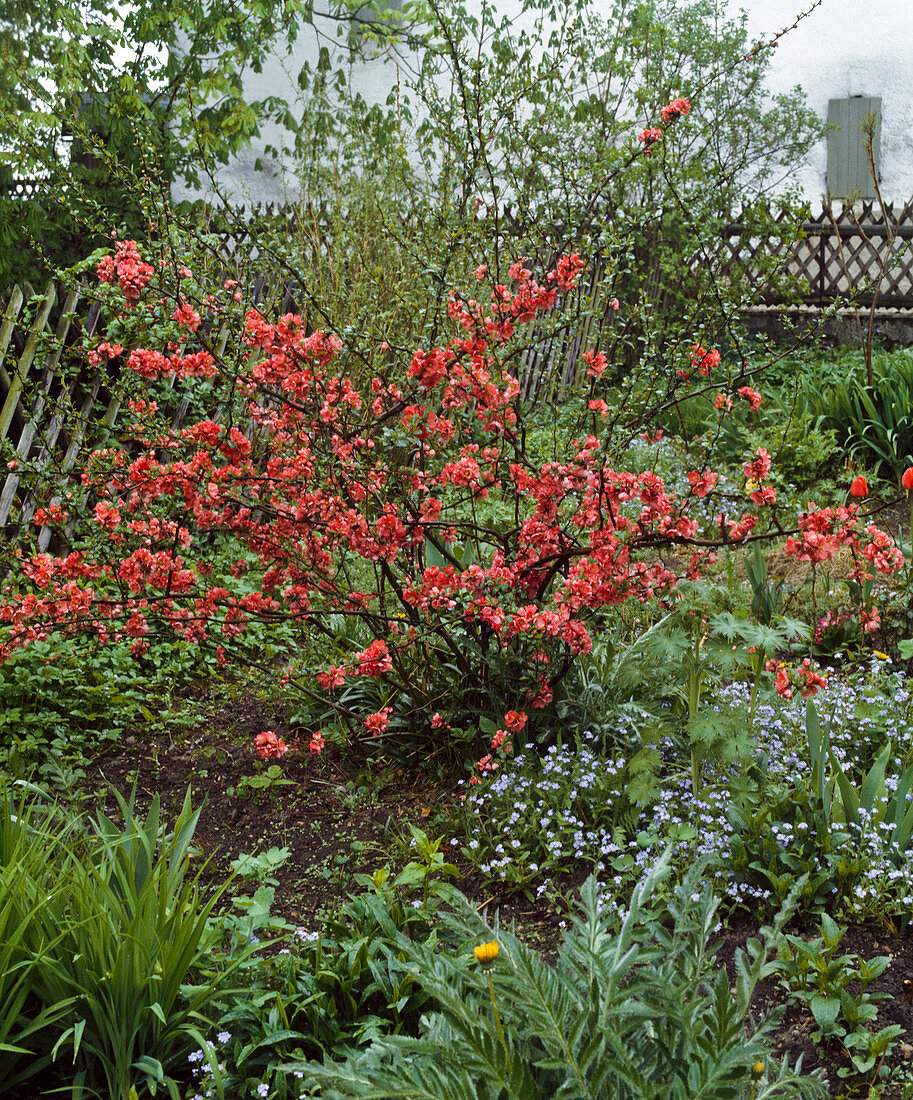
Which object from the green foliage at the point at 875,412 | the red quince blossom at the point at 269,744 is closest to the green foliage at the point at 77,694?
the red quince blossom at the point at 269,744

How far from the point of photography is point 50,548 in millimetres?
4430

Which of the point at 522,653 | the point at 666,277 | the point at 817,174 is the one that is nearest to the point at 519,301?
the point at 522,653

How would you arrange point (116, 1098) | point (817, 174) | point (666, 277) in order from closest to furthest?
point (116, 1098), point (666, 277), point (817, 174)

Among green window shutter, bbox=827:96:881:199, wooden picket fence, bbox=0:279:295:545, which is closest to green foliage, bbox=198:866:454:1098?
wooden picket fence, bbox=0:279:295:545

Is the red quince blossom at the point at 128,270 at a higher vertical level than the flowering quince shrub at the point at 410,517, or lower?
higher

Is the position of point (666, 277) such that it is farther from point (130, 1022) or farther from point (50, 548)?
point (130, 1022)

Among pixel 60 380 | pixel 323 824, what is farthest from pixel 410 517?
pixel 60 380

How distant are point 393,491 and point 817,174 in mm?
10333

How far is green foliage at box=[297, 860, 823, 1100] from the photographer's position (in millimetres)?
1188

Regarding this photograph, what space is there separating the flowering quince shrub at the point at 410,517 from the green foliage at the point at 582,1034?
1112 millimetres

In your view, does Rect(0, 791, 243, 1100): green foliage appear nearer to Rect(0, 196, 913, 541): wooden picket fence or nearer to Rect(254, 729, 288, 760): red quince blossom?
Rect(254, 729, 288, 760): red quince blossom

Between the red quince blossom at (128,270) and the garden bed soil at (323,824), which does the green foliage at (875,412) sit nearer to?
the garden bed soil at (323,824)

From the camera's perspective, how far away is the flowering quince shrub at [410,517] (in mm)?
2566

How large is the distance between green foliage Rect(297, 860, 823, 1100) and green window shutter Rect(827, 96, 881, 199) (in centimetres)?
1084
